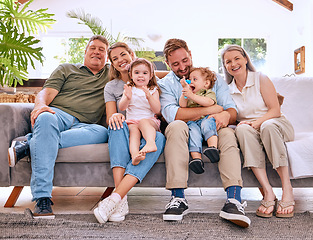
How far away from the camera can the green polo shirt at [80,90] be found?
222cm

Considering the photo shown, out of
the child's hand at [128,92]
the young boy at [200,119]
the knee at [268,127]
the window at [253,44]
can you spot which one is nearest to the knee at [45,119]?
the child's hand at [128,92]

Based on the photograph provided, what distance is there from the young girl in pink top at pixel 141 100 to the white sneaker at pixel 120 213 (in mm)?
330

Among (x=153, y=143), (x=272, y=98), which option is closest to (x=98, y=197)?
(x=153, y=143)

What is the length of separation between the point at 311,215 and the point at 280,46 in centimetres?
710

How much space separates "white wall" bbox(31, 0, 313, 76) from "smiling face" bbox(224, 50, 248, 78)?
5.99 m

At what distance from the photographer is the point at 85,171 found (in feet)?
6.07

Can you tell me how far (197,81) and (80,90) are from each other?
80cm

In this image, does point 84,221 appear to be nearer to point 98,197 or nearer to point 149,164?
point 149,164

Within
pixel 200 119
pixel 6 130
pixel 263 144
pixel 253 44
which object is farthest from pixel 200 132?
pixel 253 44

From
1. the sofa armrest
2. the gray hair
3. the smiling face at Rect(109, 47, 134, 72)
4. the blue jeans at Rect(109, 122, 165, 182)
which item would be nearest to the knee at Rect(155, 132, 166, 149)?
the blue jeans at Rect(109, 122, 165, 182)

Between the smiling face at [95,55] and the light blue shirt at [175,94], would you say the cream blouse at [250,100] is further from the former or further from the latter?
the smiling face at [95,55]

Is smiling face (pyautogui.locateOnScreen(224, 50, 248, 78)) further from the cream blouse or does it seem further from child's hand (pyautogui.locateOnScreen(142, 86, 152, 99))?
child's hand (pyautogui.locateOnScreen(142, 86, 152, 99))

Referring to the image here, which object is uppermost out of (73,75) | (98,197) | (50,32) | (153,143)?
(50,32)

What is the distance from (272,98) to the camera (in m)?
2.00
